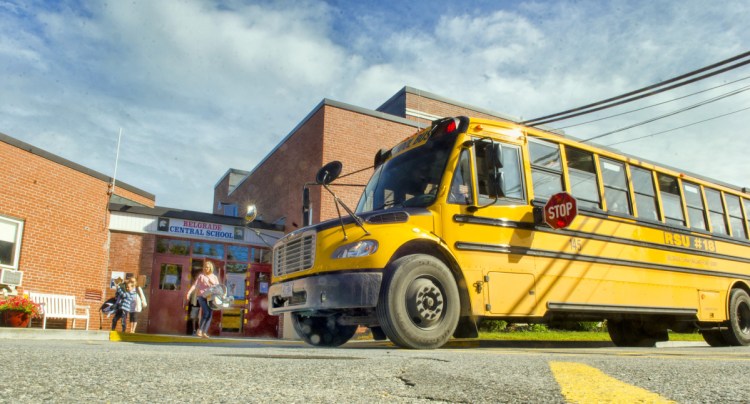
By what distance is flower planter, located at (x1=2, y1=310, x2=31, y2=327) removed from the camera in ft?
37.1

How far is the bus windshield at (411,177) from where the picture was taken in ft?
20.0

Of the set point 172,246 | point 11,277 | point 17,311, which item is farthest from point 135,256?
point 17,311

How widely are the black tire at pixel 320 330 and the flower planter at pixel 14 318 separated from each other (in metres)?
8.00

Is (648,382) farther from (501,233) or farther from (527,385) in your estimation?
(501,233)

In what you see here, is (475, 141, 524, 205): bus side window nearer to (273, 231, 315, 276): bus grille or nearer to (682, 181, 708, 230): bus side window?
(273, 231, 315, 276): bus grille

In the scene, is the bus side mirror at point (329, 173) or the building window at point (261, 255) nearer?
the bus side mirror at point (329, 173)

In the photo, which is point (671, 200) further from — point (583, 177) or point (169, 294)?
point (169, 294)

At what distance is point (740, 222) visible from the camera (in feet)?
33.9

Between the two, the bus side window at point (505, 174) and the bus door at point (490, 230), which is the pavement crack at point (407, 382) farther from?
the bus side window at point (505, 174)

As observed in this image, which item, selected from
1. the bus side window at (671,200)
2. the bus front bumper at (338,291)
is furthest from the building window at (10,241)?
the bus side window at (671,200)

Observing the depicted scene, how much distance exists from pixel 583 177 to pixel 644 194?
1597 millimetres

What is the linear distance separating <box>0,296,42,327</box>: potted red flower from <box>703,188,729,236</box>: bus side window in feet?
45.5

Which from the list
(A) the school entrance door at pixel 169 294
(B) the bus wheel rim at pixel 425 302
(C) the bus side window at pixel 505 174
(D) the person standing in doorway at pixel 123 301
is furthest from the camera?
(A) the school entrance door at pixel 169 294

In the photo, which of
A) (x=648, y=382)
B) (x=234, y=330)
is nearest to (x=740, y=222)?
(x=648, y=382)
